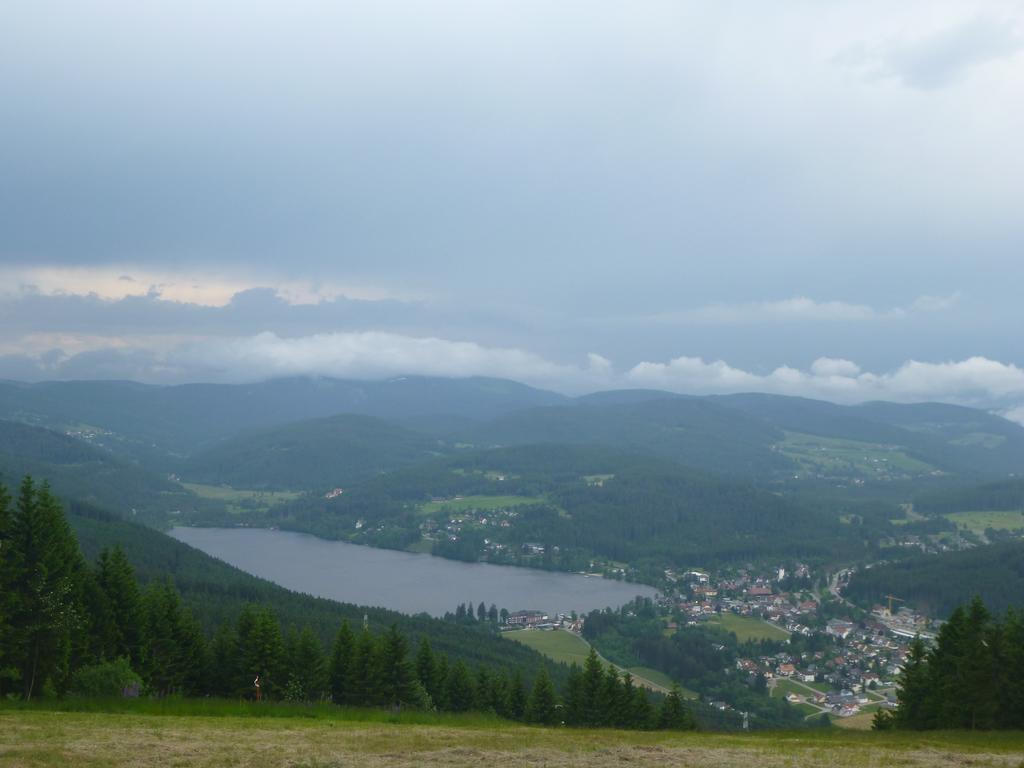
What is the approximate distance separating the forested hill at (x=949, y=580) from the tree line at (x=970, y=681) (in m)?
64.8

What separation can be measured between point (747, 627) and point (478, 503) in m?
94.9

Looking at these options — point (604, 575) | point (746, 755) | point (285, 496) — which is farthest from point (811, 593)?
point (285, 496)

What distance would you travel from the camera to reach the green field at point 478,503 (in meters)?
Answer: 165

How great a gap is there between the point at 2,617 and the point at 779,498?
158m

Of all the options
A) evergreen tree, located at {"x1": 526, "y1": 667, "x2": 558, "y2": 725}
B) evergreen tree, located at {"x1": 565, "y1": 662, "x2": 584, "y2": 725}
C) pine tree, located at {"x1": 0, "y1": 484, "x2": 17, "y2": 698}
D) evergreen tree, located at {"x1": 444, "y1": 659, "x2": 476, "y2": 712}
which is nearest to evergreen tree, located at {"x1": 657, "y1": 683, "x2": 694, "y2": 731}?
evergreen tree, located at {"x1": 565, "y1": 662, "x2": 584, "y2": 725}


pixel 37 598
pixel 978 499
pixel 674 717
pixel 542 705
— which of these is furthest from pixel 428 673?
pixel 978 499

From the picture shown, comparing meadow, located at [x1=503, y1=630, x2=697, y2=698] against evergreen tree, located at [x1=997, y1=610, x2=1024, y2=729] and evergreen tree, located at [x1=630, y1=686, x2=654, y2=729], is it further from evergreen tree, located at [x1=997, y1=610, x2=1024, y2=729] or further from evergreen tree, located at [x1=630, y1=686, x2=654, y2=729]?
evergreen tree, located at [x1=997, y1=610, x2=1024, y2=729]

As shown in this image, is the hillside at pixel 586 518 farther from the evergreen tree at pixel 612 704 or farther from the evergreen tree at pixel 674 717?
the evergreen tree at pixel 612 704

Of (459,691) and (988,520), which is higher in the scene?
(988,520)

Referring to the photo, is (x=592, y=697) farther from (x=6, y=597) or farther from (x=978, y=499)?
(x=978, y=499)

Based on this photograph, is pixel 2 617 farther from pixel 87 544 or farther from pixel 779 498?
pixel 779 498

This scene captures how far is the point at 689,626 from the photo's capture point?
80062 mm

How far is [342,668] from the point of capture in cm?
2742

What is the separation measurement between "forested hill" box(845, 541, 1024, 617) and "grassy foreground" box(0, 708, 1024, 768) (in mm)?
78948
